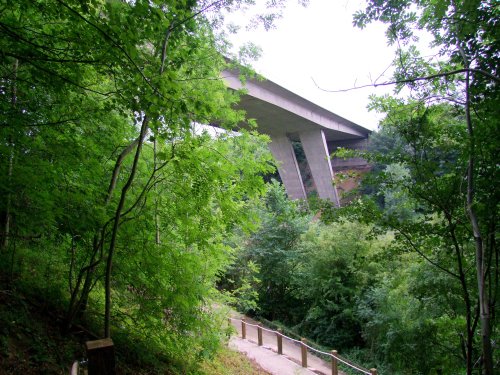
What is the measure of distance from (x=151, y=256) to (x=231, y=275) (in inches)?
597

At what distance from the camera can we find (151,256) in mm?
4375

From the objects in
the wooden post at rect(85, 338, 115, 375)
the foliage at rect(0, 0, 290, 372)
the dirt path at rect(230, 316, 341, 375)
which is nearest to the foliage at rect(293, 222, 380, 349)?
the dirt path at rect(230, 316, 341, 375)

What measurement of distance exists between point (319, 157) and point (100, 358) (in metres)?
27.4

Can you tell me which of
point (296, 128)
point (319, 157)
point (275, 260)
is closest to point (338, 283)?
point (275, 260)

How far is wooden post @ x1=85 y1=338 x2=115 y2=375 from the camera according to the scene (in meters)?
2.14

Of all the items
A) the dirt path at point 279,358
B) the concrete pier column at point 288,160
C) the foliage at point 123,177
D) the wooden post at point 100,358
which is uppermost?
the concrete pier column at point 288,160

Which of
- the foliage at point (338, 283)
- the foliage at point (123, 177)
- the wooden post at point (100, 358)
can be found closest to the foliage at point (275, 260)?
the foliage at point (338, 283)

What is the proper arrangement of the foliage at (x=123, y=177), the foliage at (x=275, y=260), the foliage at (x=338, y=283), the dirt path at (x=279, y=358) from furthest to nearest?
the foliage at (x=275, y=260) → the foliage at (x=338, y=283) → the dirt path at (x=279, y=358) → the foliage at (x=123, y=177)

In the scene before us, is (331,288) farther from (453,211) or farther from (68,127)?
(68,127)

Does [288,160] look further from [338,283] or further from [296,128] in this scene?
[338,283]

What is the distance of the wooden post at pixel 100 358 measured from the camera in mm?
2138

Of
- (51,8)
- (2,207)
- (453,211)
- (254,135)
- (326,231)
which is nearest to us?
(51,8)

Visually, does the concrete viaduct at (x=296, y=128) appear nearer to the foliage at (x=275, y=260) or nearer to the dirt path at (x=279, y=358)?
the foliage at (x=275, y=260)

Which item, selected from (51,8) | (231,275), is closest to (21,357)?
(51,8)
